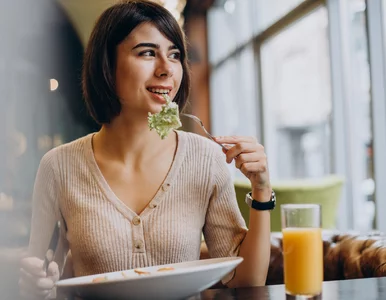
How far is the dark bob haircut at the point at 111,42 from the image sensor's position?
53.4 inches

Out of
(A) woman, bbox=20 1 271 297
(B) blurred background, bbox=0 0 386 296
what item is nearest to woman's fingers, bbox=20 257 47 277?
(B) blurred background, bbox=0 0 386 296

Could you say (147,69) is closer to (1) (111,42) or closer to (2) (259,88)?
(1) (111,42)

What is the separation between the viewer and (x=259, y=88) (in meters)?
5.41

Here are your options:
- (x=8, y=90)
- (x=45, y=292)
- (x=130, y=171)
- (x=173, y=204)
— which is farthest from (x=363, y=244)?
(x=8, y=90)

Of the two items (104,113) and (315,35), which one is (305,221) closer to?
(104,113)

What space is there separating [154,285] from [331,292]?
1.12ft

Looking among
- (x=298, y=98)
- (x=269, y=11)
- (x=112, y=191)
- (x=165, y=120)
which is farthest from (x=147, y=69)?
(x=269, y=11)

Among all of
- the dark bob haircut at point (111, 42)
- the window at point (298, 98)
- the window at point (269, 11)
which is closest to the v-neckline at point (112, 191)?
the dark bob haircut at point (111, 42)

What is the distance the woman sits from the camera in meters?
1.31

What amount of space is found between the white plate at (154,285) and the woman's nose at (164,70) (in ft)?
1.94

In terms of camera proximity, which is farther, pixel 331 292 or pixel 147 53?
pixel 147 53

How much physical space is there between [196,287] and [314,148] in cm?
406

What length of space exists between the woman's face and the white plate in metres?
0.55

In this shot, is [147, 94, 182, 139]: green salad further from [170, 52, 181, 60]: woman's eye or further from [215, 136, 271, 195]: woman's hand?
[170, 52, 181, 60]: woman's eye
